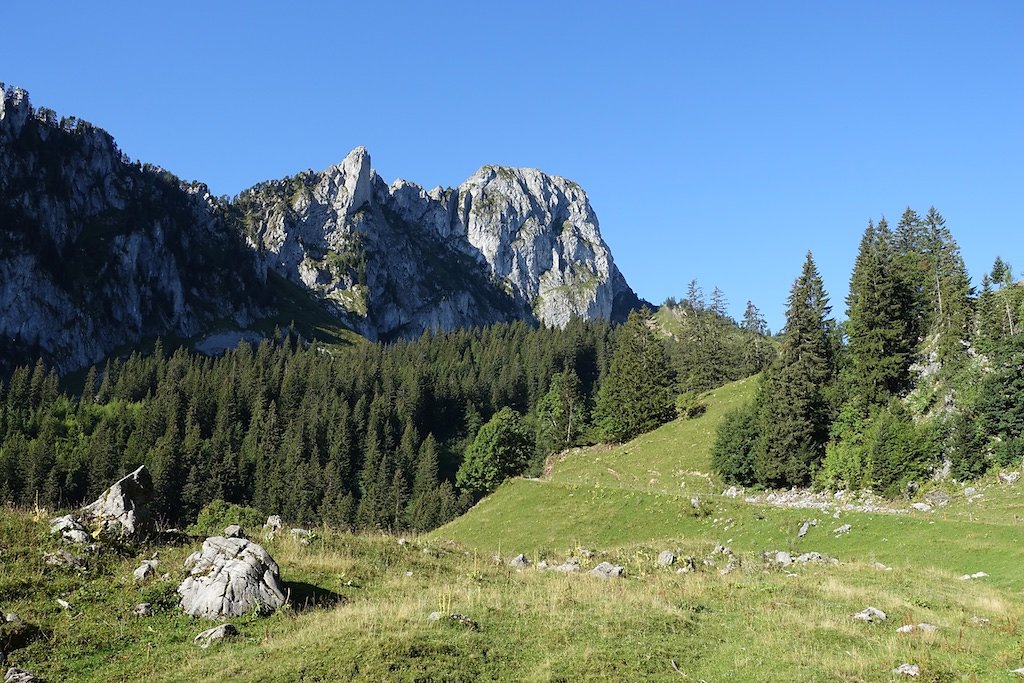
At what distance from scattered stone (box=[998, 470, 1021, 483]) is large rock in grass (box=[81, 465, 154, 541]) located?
1952 inches

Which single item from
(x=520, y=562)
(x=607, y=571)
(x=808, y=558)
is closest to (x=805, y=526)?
(x=808, y=558)

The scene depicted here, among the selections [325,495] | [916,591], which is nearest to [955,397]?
[916,591]

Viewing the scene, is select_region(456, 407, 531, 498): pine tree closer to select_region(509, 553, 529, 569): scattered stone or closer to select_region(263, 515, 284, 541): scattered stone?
select_region(263, 515, 284, 541): scattered stone

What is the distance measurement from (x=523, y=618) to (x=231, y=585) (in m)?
7.02

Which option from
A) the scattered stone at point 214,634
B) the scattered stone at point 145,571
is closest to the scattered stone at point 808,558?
the scattered stone at point 214,634

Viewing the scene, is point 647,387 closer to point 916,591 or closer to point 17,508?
point 916,591

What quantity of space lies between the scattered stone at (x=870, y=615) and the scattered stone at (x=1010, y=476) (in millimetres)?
32944

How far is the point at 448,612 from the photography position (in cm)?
1469

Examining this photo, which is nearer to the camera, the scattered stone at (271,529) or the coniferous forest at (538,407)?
the scattered stone at (271,529)

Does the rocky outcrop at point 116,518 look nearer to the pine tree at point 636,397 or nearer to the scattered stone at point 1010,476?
the scattered stone at point 1010,476

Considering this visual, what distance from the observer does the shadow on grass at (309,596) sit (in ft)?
50.5

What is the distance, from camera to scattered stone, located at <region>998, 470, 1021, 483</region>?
134 ft

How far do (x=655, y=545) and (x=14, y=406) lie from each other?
16590cm

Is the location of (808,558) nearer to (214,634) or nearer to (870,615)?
(870,615)
